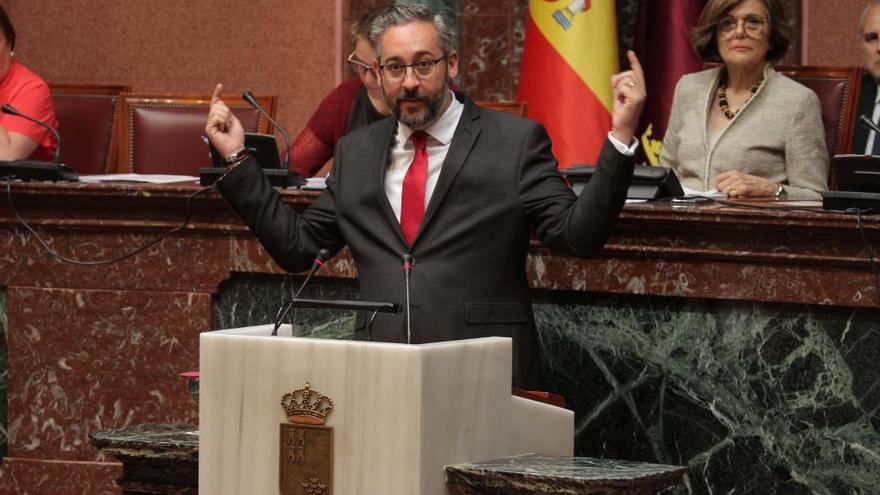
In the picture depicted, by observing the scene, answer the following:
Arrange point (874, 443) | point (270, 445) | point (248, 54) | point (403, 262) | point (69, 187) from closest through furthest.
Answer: point (270, 445) < point (403, 262) < point (874, 443) < point (69, 187) < point (248, 54)

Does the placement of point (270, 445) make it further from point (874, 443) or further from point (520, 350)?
point (874, 443)

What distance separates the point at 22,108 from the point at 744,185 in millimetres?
2107

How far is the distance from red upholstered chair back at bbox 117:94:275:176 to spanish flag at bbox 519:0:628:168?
112 cm

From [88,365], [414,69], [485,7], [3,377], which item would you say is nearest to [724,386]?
[414,69]

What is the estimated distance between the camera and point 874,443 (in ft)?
9.43

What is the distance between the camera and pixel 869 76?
406 centimetres

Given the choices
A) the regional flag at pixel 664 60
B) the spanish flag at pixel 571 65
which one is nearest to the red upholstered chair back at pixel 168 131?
the spanish flag at pixel 571 65

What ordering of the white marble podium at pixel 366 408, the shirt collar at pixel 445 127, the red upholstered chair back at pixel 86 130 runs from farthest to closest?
the red upholstered chair back at pixel 86 130 → the shirt collar at pixel 445 127 → the white marble podium at pixel 366 408

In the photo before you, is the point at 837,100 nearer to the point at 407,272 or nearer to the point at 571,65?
the point at 571,65

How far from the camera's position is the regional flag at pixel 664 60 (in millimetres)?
5195

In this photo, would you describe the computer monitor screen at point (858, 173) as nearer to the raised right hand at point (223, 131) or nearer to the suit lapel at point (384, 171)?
the suit lapel at point (384, 171)

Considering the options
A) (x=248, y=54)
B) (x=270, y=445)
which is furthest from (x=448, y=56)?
(x=248, y=54)

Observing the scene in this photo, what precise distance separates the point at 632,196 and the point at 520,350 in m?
0.67

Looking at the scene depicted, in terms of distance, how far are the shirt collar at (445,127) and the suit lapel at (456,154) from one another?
0.09 feet
